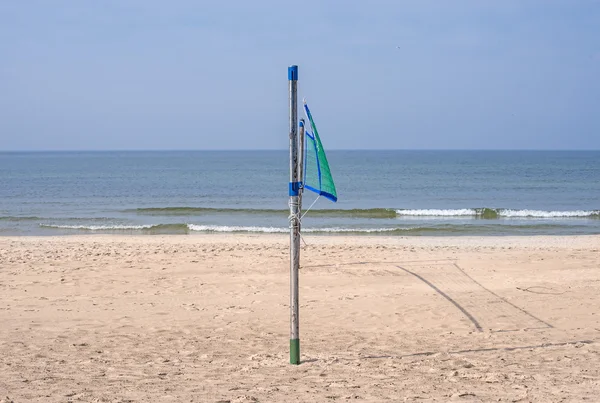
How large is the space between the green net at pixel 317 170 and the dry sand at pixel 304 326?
1.56 m

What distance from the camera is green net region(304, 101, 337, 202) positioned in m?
5.79

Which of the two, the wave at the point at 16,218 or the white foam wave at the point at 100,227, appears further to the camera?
the wave at the point at 16,218

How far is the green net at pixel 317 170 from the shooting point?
19.0 feet

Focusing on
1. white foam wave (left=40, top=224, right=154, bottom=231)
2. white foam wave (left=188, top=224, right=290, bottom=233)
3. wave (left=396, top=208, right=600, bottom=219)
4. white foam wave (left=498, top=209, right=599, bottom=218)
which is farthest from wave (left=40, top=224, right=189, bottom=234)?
white foam wave (left=498, top=209, right=599, bottom=218)

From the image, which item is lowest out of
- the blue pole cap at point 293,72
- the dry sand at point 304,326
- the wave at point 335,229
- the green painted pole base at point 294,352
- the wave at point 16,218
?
the wave at point 335,229

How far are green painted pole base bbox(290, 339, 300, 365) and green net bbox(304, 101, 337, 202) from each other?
4.29ft

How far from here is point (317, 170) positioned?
19.3ft

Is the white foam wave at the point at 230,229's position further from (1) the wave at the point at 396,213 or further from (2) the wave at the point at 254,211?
(2) the wave at the point at 254,211

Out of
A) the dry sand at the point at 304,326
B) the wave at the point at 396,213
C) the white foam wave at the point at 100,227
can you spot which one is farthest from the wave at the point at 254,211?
the dry sand at the point at 304,326

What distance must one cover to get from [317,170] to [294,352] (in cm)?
162

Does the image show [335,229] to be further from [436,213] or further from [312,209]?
[312,209]

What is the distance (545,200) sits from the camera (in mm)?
34625

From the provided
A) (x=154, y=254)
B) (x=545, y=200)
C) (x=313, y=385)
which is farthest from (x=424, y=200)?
(x=313, y=385)

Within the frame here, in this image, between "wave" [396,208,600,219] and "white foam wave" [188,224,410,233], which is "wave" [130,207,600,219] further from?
"white foam wave" [188,224,410,233]
